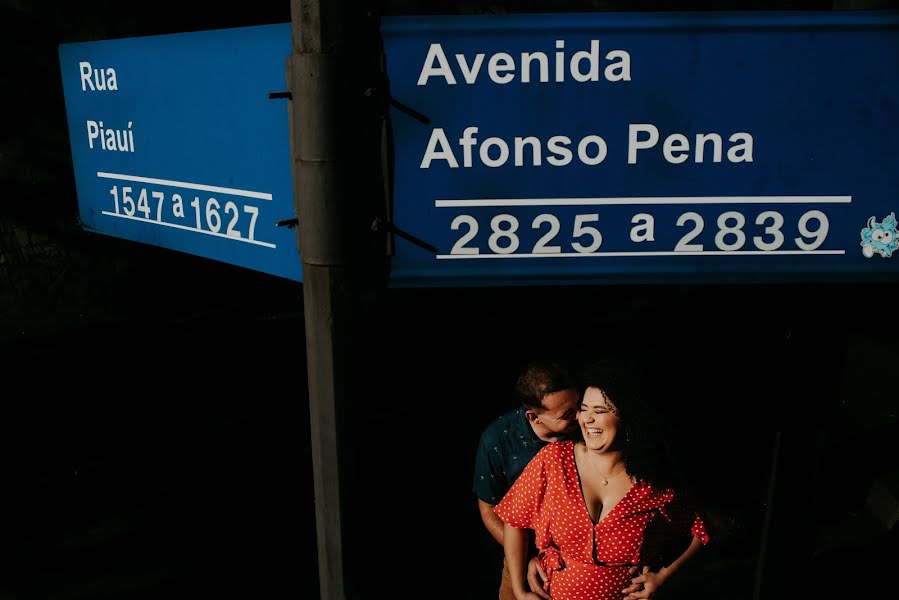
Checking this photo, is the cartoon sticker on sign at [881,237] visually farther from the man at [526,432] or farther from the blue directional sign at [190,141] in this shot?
the blue directional sign at [190,141]

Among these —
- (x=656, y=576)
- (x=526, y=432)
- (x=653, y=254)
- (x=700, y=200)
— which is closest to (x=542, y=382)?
(x=526, y=432)

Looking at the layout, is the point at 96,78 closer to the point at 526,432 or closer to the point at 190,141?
the point at 190,141

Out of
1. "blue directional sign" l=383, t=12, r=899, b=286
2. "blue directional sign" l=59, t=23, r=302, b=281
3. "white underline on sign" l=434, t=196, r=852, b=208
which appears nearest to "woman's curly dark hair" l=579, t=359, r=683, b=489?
"blue directional sign" l=383, t=12, r=899, b=286

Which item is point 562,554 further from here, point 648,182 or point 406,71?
point 406,71

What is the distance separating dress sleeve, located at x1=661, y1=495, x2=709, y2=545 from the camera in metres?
2.92

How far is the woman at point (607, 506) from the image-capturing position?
288 cm

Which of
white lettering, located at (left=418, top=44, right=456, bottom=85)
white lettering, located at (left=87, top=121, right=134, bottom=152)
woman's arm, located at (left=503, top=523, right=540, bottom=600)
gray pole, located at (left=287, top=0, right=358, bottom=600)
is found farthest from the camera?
woman's arm, located at (left=503, top=523, right=540, bottom=600)

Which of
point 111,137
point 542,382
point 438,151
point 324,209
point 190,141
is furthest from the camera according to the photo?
point 542,382

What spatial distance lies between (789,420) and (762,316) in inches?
243

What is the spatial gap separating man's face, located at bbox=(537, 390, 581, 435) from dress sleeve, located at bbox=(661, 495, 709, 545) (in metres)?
0.39

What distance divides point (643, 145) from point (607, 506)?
132 cm

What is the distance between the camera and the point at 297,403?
6.67 meters

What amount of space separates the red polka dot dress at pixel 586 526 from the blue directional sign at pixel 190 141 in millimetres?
1239

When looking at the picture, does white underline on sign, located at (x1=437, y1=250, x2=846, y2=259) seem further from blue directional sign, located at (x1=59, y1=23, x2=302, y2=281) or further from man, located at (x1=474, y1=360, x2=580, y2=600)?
man, located at (x1=474, y1=360, x2=580, y2=600)
